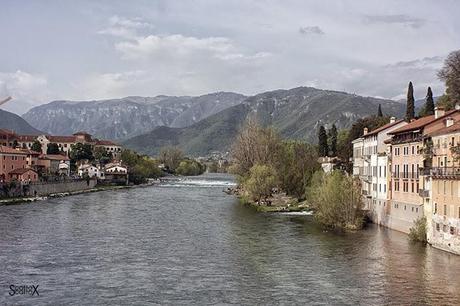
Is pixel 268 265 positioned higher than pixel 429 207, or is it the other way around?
pixel 429 207

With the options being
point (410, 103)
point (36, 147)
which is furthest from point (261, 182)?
point (36, 147)

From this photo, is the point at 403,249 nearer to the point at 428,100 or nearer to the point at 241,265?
the point at 241,265

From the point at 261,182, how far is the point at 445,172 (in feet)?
148

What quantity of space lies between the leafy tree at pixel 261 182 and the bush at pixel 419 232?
39.7 meters

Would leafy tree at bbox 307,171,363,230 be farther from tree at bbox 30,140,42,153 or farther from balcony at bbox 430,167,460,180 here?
tree at bbox 30,140,42,153

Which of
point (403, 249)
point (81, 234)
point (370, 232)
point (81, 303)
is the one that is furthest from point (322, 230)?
point (81, 303)

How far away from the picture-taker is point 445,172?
145ft

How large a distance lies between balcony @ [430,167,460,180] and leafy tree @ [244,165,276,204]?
4181 cm

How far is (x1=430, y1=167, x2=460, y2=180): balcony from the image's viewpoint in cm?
4181

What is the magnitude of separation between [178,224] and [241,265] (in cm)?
2354

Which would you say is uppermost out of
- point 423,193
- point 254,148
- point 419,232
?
point 254,148

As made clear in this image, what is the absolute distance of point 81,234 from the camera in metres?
53.1

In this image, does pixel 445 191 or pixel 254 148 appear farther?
pixel 254 148

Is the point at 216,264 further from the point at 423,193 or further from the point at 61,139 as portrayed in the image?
the point at 61,139
